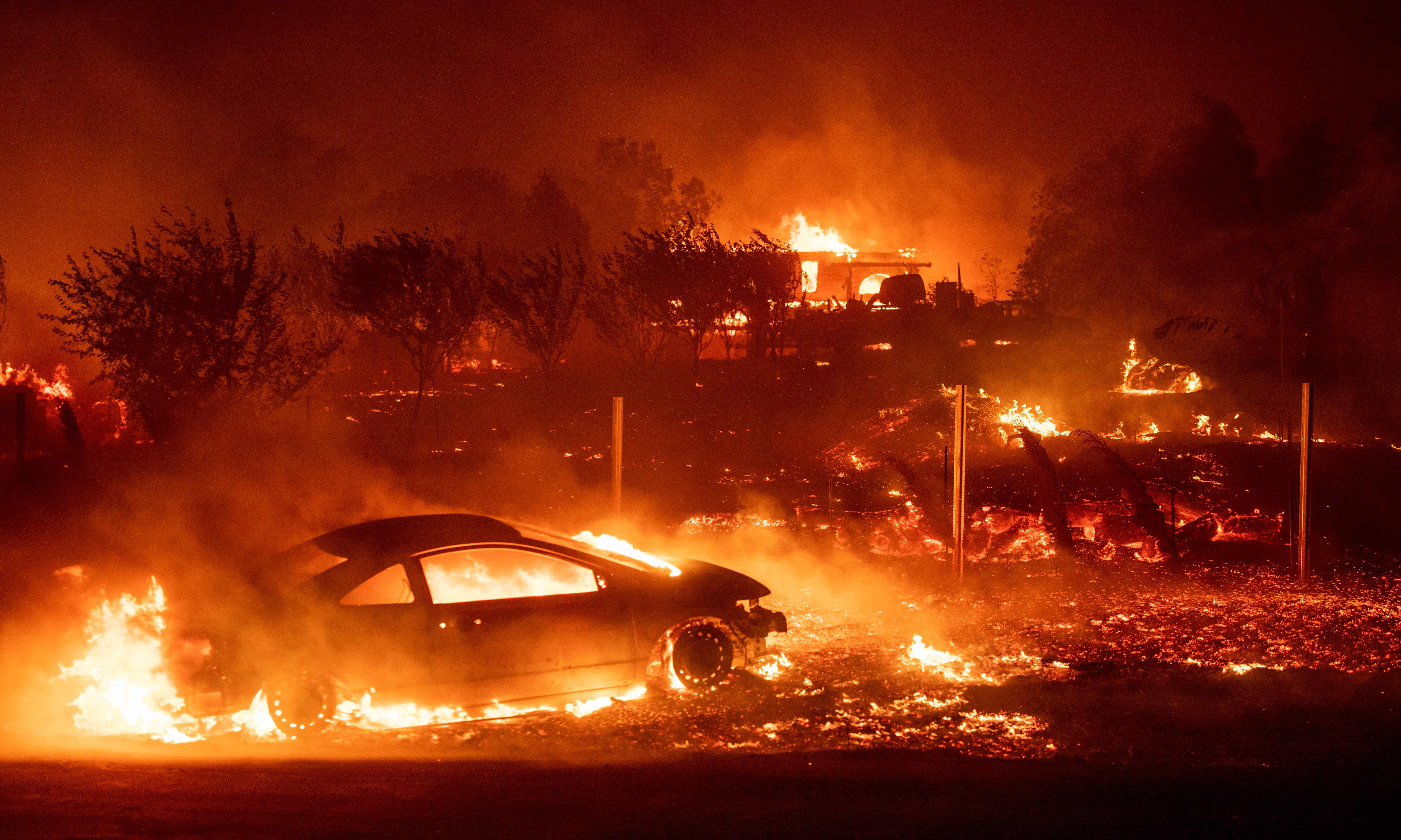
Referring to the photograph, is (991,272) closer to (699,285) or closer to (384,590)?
(699,285)

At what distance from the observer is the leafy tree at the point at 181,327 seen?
17.9 m

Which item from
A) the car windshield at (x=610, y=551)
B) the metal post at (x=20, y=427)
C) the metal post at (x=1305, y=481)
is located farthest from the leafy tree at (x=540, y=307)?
the car windshield at (x=610, y=551)

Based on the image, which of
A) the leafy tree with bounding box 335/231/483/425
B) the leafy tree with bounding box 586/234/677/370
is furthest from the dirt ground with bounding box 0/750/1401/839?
the leafy tree with bounding box 586/234/677/370

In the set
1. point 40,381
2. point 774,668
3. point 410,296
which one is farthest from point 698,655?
point 40,381

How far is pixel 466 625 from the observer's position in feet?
18.3

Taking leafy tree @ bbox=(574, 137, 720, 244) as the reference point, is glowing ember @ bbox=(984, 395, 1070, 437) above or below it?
below

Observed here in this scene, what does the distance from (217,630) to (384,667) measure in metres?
0.89

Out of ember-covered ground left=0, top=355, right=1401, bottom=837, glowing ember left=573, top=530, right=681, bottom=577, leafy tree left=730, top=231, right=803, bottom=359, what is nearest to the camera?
ember-covered ground left=0, top=355, right=1401, bottom=837

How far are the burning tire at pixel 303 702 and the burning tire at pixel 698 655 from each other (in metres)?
2.00

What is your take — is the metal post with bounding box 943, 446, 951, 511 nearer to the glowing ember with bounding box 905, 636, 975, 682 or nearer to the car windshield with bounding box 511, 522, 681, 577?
the glowing ember with bounding box 905, 636, 975, 682

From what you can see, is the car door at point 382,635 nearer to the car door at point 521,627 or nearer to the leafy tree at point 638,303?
the car door at point 521,627

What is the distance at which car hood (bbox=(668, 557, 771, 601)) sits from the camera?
6402mm

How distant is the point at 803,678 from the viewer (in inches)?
262

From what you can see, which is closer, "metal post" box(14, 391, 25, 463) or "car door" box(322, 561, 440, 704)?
"car door" box(322, 561, 440, 704)
